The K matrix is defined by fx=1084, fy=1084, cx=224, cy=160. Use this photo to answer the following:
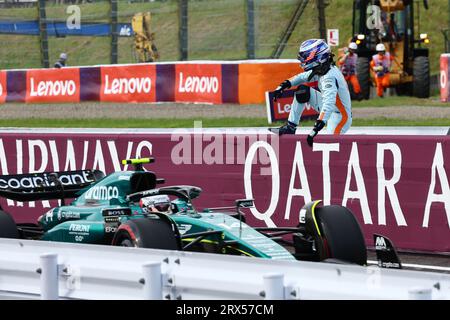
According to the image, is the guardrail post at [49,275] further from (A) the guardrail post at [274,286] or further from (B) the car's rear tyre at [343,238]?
(B) the car's rear tyre at [343,238]

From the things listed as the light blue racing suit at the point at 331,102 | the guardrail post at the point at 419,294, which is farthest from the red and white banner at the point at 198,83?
the guardrail post at the point at 419,294

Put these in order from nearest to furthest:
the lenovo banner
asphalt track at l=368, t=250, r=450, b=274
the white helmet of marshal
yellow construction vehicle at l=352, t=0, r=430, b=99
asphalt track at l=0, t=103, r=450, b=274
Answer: asphalt track at l=368, t=250, r=450, b=274 → asphalt track at l=0, t=103, r=450, b=274 → the lenovo banner → the white helmet of marshal → yellow construction vehicle at l=352, t=0, r=430, b=99

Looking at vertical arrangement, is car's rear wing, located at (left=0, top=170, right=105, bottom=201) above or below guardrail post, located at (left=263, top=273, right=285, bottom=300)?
below

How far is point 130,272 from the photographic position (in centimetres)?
593

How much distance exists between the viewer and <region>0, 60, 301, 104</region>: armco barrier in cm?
2433

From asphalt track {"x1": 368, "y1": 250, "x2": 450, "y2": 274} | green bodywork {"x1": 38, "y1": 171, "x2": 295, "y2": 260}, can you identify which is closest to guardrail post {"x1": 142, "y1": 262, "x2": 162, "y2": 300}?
green bodywork {"x1": 38, "y1": 171, "x2": 295, "y2": 260}

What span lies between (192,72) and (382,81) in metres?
5.64

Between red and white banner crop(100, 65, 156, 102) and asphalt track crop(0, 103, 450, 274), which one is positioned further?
red and white banner crop(100, 65, 156, 102)

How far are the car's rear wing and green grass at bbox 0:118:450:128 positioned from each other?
31.1 ft

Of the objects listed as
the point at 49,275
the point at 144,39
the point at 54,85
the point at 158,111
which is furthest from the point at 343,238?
the point at 144,39

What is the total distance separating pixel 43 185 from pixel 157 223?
2.57 m

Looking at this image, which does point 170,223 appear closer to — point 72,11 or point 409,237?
point 409,237

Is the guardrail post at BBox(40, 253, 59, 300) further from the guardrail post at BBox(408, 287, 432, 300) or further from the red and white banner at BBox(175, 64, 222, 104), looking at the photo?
the red and white banner at BBox(175, 64, 222, 104)

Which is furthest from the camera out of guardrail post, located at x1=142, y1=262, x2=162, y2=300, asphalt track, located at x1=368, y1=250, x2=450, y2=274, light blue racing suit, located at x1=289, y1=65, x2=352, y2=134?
light blue racing suit, located at x1=289, y1=65, x2=352, y2=134
